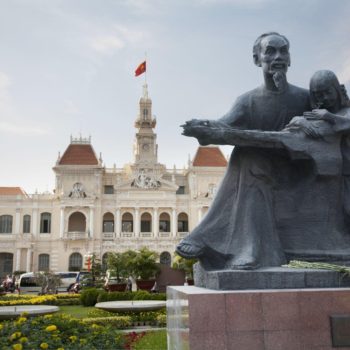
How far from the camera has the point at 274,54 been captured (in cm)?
381

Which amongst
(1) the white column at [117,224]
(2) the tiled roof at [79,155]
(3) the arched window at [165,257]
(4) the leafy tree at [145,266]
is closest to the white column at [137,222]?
(1) the white column at [117,224]

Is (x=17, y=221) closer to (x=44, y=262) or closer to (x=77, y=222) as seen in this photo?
(x=44, y=262)

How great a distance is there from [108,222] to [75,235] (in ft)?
14.7

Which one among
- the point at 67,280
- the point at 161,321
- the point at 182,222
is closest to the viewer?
the point at 161,321

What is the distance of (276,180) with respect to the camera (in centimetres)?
384

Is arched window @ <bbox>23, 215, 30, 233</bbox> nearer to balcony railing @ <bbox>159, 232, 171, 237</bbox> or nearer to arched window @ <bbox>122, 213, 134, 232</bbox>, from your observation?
arched window @ <bbox>122, 213, 134, 232</bbox>

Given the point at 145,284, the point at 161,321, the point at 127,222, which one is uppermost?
the point at 127,222

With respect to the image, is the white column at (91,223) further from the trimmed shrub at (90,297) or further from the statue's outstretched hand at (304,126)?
the statue's outstretched hand at (304,126)

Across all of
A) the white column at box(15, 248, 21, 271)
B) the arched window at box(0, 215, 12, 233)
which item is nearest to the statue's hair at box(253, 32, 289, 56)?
the white column at box(15, 248, 21, 271)

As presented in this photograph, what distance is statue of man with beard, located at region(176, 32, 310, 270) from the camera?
3508 millimetres

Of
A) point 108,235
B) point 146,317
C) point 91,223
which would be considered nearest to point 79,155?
point 91,223

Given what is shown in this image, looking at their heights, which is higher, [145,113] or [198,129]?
[145,113]

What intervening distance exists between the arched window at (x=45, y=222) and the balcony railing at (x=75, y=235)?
104 inches

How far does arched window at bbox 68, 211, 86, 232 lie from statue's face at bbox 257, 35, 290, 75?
47.0m
